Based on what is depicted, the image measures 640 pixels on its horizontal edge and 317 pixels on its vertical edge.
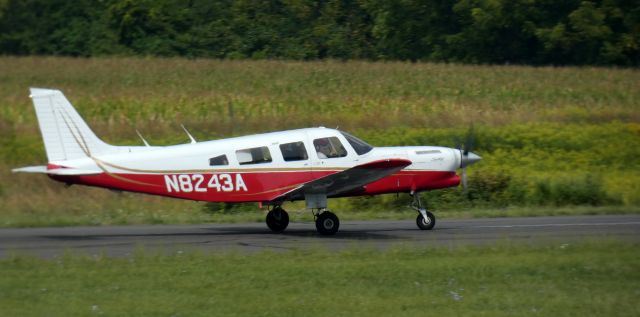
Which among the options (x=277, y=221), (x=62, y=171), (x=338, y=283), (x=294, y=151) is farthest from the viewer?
(x=277, y=221)

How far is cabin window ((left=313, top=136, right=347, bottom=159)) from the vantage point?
56.4 feet

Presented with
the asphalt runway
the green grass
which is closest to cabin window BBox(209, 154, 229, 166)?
the asphalt runway

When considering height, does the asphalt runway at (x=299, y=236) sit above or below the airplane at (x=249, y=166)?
below

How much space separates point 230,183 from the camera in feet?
55.1

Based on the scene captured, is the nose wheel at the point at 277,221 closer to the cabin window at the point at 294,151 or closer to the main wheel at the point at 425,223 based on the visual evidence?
the cabin window at the point at 294,151

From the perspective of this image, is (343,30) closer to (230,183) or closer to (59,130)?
(230,183)

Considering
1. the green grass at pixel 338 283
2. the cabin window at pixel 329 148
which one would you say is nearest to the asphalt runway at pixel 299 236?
the green grass at pixel 338 283

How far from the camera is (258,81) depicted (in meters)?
39.5

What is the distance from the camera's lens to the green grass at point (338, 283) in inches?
412

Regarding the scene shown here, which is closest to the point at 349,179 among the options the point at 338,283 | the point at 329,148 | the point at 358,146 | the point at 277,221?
the point at 329,148

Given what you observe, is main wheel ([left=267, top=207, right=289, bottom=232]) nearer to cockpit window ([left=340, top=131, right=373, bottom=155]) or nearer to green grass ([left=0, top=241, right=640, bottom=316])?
cockpit window ([left=340, top=131, right=373, bottom=155])

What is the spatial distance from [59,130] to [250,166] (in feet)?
10.8

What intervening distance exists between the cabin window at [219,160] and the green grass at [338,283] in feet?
8.53

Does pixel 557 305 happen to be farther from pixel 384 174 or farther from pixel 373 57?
pixel 373 57
